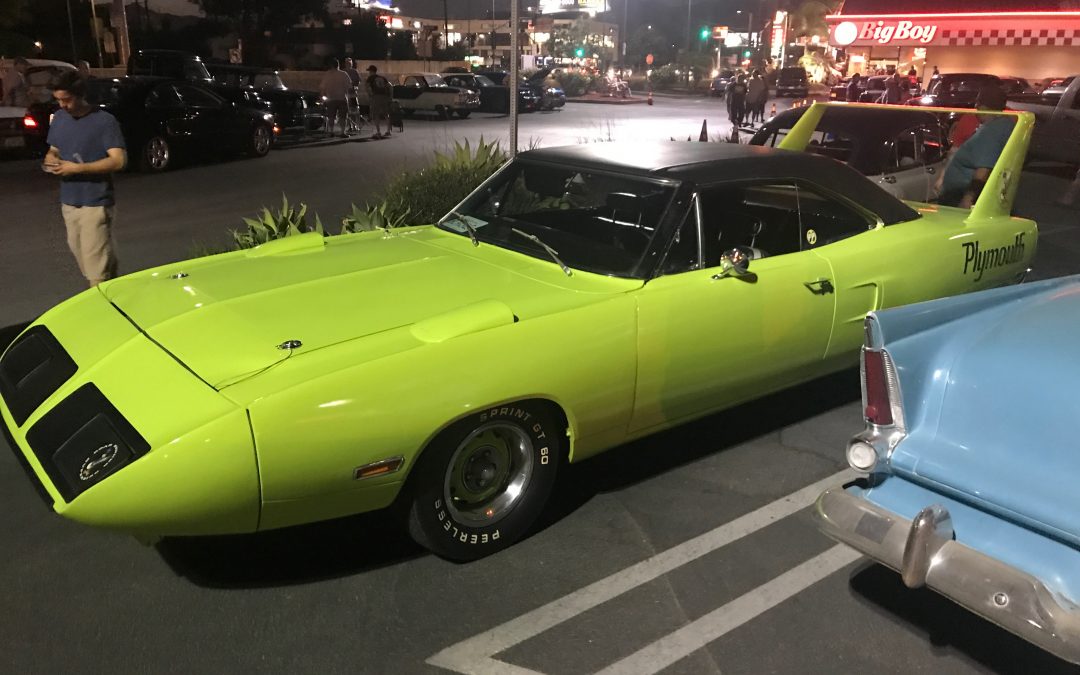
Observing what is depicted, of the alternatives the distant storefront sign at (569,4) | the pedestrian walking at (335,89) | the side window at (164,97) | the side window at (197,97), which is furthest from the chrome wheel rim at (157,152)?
the distant storefront sign at (569,4)

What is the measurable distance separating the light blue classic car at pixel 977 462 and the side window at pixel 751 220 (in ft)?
3.58

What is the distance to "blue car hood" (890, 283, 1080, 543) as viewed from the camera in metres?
2.48

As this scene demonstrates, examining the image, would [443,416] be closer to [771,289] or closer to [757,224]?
[771,289]

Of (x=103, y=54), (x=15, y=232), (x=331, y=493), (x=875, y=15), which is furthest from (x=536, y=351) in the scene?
(x=103, y=54)

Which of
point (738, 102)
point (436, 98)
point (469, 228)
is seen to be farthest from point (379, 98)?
point (469, 228)

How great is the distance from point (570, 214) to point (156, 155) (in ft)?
38.0

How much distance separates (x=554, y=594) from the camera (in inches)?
124

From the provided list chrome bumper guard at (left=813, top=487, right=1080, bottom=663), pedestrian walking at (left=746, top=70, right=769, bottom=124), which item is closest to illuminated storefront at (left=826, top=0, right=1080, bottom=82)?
pedestrian walking at (left=746, top=70, right=769, bottom=124)

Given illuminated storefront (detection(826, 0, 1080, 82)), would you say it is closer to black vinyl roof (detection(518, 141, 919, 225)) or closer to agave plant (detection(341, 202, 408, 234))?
black vinyl roof (detection(518, 141, 919, 225))

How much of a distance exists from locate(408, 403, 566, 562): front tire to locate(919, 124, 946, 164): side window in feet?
21.6

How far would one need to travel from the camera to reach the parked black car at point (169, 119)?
13344 mm

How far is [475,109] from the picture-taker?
93.9 feet

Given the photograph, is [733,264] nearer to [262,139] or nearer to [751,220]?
[751,220]

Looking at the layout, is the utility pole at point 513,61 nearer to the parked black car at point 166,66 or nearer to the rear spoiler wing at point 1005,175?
the rear spoiler wing at point 1005,175
